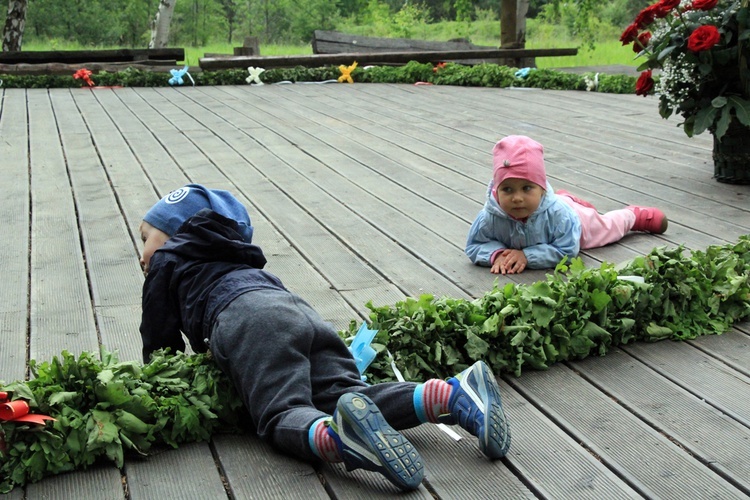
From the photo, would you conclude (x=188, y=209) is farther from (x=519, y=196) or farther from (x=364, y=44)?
(x=364, y=44)

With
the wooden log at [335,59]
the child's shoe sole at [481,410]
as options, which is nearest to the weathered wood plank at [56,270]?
the child's shoe sole at [481,410]

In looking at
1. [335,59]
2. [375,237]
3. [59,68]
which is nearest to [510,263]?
[375,237]

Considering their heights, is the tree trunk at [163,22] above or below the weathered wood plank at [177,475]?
above

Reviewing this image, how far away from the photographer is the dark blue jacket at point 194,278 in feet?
8.64

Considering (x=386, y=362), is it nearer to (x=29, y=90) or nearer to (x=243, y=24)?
(x=29, y=90)

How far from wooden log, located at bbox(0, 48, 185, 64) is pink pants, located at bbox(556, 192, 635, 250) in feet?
28.1

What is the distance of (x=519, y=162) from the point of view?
3.78m

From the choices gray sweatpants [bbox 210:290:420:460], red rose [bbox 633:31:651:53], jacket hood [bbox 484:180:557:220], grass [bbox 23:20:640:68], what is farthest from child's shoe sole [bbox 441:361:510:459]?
grass [bbox 23:20:640:68]

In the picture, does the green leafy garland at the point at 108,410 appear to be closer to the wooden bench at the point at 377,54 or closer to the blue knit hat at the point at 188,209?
the blue knit hat at the point at 188,209

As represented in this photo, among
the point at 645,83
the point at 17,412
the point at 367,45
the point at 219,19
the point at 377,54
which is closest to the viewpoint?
the point at 17,412

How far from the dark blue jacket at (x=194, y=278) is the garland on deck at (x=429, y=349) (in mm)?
93

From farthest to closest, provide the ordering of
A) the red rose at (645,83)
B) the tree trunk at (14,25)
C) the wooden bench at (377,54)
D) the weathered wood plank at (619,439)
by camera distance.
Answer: the tree trunk at (14,25) < the wooden bench at (377,54) < the red rose at (645,83) < the weathered wood plank at (619,439)

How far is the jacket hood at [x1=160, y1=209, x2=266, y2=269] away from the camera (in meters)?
2.68

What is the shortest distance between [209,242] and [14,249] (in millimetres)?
1832
